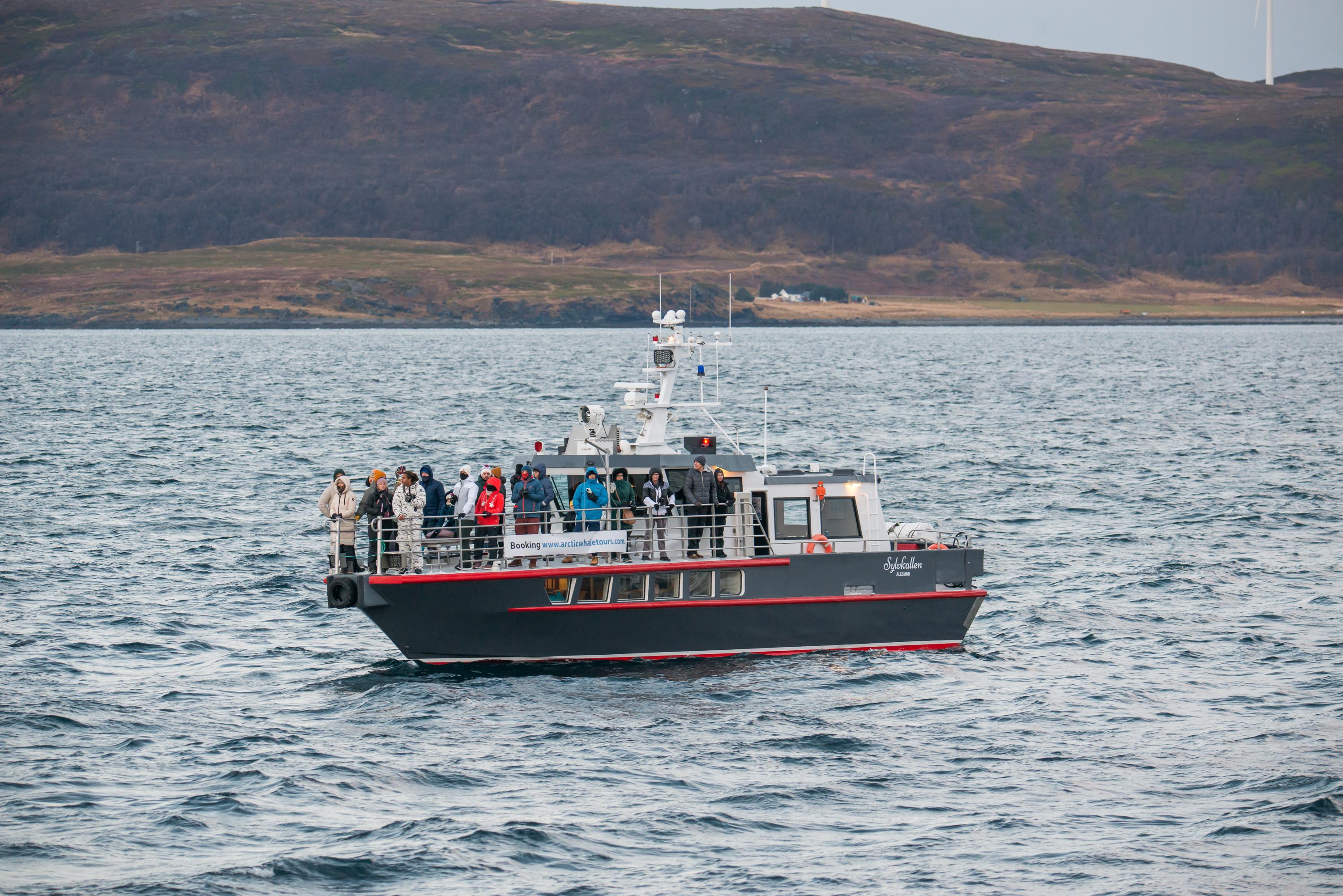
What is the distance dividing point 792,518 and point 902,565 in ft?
6.53

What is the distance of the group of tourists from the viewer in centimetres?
2367

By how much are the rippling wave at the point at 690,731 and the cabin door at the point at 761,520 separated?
6.13ft

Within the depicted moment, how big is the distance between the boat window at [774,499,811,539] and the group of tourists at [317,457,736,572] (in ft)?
3.36

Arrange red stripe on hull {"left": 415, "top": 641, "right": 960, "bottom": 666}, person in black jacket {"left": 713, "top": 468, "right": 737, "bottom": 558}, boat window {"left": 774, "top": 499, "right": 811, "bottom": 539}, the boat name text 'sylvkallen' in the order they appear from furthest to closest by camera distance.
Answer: boat window {"left": 774, "top": 499, "right": 811, "bottom": 539}
the boat name text 'sylvkallen'
person in black jacket {"left": 713, "top": 468, "right": 737, "bottom": 558}
red stripe on hull {"left": 415, "top": 641, "right": 960, "bottom": 666}

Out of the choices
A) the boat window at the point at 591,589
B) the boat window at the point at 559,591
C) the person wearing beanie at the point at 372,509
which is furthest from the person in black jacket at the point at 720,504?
the person wearing beanie at the point at 372,509

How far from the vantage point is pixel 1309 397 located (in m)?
90.9

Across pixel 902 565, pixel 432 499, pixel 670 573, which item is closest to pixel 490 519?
pixel 432 499

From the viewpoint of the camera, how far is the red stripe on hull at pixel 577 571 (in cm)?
2306

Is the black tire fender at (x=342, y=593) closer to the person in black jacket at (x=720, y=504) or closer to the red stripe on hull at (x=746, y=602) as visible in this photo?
the red stripe on hull at (x=746, y=602)

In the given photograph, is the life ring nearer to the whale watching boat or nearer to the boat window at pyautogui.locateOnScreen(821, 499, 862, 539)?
the whale watching boat

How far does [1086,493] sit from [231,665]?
2990 cm

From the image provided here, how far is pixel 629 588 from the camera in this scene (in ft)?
79.2

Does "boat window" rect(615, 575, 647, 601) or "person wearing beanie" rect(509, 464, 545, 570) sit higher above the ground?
"person wearing beanie" rect(509, 464, 545, 570)

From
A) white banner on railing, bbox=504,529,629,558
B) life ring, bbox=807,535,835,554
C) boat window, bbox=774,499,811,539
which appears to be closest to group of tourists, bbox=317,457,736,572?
white banner on railing, bbox=504,529,629,558
